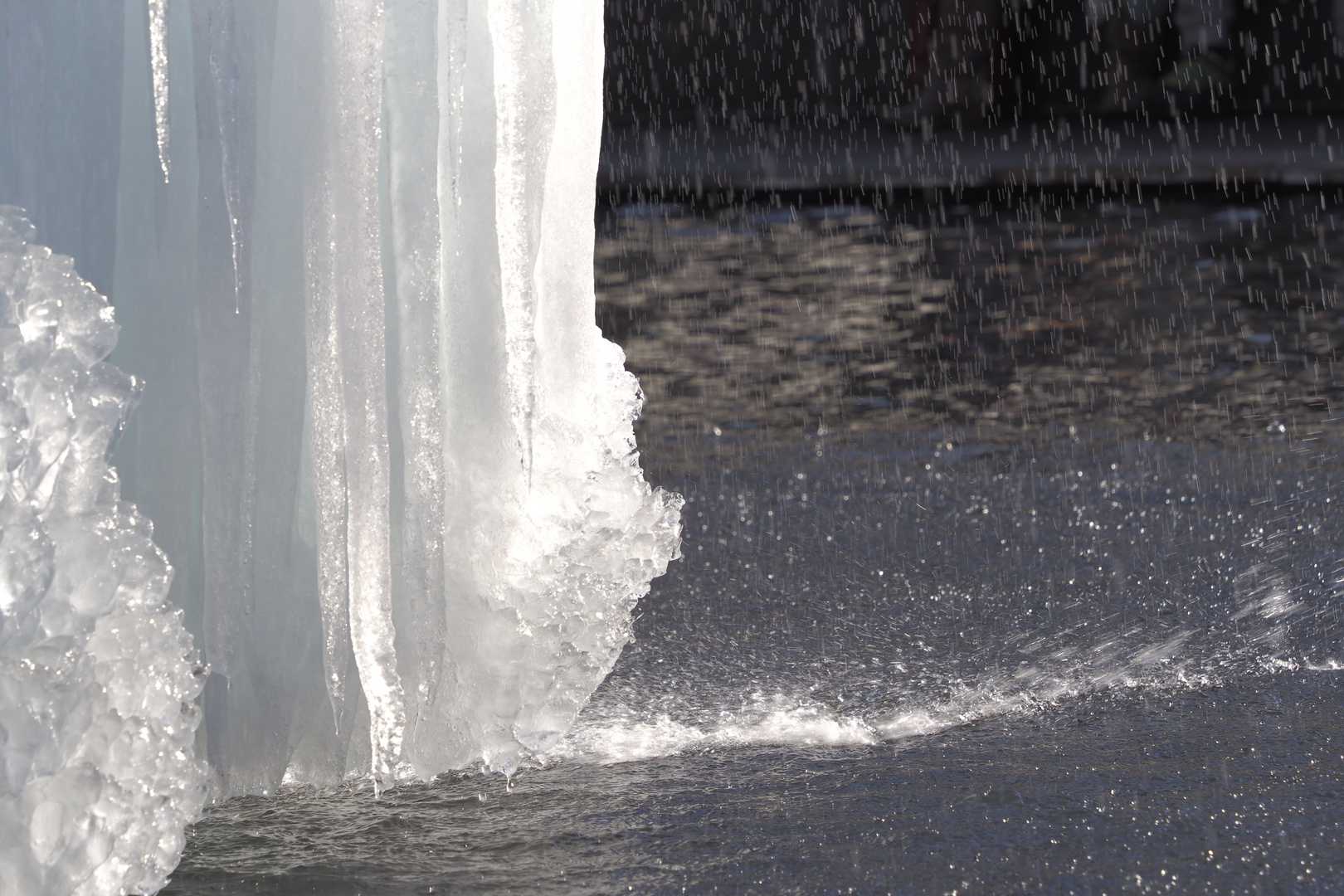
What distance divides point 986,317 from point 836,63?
23.5 feet

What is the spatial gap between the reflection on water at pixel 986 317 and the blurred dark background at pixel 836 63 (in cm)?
335

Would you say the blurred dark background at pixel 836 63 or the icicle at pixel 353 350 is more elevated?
the blurred dark background at pixel 836 63

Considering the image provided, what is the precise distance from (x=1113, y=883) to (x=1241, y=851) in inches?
9.4

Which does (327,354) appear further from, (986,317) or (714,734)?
(986,317)

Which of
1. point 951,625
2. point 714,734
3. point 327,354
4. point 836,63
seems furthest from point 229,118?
point 836,63

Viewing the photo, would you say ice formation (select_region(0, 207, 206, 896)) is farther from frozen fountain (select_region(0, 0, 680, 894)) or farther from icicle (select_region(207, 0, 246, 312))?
icicle (select_region(207, 0, 246, 312))

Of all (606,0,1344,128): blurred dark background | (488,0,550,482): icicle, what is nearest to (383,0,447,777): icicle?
(488,0,550,482): icicle

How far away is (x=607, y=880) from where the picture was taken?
6.82 ft

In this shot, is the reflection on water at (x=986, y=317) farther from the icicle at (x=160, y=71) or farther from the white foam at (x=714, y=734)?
the icicle at (x=160, y=71)

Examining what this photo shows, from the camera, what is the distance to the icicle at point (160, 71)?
7.30ft

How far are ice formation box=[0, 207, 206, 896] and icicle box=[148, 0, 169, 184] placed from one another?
42cm

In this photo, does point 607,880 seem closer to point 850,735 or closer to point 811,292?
point 850,735

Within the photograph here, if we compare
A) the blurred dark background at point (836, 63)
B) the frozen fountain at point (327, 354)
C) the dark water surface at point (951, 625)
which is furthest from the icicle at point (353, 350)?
the blurred dark background at point (836, 63)

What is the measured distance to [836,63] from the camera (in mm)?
13062
